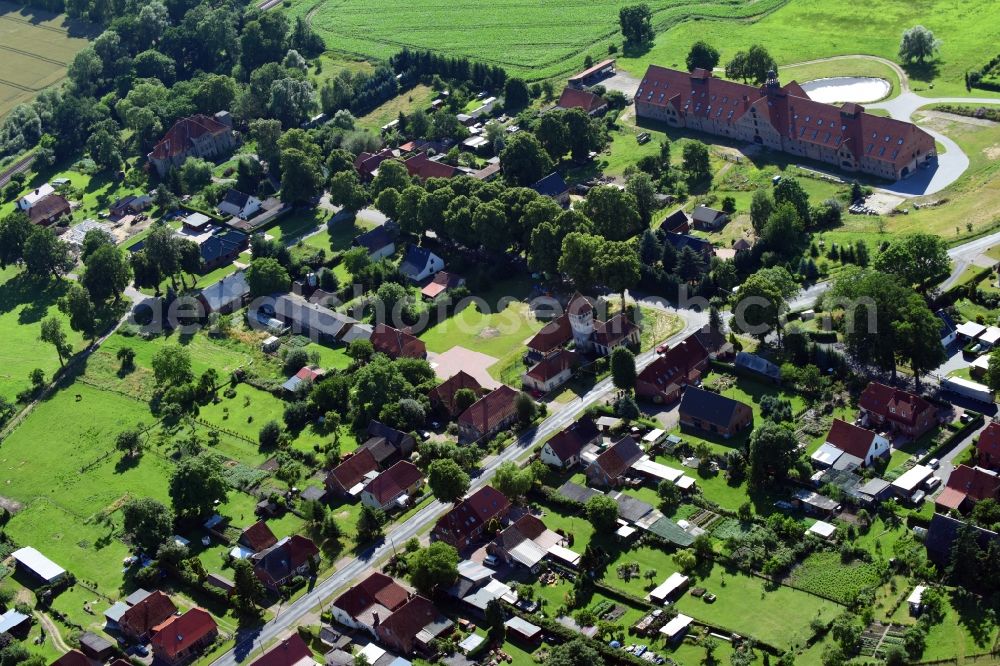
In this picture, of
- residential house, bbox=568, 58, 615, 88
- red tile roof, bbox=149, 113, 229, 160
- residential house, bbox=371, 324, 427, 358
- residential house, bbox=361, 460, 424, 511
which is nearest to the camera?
residential house, bbox=361, 460, 424, 511

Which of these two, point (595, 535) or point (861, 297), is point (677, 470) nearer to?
point (595, 535)

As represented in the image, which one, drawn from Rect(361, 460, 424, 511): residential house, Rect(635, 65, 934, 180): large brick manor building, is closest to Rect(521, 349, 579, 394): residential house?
Rect(361, 460, 424, 511): residential house

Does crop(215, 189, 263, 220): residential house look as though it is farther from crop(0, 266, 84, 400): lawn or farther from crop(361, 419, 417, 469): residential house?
crop(361, 419, 417, 469): residential house

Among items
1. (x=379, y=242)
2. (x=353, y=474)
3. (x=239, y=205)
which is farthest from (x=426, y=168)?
(x=353, y=474)

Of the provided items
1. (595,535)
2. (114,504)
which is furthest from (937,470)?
(114,504)

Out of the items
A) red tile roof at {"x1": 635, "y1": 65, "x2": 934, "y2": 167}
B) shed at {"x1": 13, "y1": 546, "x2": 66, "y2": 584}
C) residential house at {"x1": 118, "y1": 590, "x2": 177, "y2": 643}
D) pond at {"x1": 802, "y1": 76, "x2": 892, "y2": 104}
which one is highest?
red tile roof at {"x1": 635, "y1": 65, "x2": 934, "y2": 167}

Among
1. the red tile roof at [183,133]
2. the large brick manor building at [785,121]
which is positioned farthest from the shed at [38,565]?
the large brick manor building at [785,121]

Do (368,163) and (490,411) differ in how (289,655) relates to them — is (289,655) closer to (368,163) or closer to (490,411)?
(490,411)
